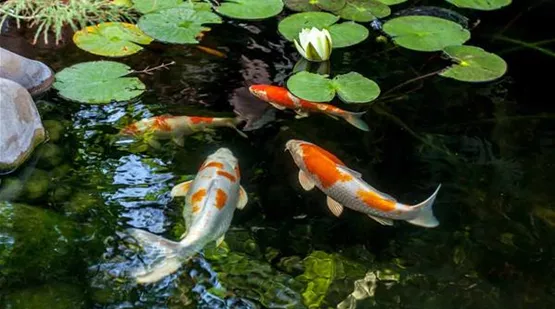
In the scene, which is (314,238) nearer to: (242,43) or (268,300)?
(268,300)

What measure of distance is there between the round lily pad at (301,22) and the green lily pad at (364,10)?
112 mm

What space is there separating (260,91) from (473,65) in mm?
1115

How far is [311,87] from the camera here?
132 inches

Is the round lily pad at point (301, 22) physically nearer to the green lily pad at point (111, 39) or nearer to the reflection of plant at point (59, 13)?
the green lily pad at point (111, 39)

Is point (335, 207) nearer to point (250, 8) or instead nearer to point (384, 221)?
point (384, 221)

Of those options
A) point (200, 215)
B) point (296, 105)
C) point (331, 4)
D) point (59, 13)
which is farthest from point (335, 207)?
point (59, 13)

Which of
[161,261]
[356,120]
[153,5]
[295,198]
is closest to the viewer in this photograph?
[161,261]

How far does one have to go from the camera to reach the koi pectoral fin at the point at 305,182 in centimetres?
283

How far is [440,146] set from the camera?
3.16 metres

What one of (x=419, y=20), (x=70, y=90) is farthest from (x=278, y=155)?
(x=419, y=20)

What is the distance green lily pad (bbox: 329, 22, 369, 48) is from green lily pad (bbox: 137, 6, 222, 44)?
2.14 feet

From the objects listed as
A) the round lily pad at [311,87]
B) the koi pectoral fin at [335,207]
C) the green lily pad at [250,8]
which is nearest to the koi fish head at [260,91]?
the round lily pad at [311,87]

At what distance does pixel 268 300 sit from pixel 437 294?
1.94 feet

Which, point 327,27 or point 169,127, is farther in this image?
point 327,27
